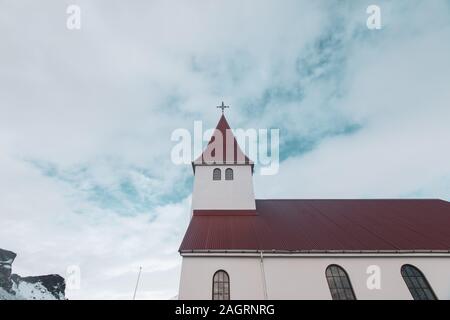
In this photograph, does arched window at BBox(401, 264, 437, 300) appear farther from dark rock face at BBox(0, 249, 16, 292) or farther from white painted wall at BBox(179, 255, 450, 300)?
dark rock face at BBox(0, 249, 16, 292)

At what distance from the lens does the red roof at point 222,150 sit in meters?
17.9

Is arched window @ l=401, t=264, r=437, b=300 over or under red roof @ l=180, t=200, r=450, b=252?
under

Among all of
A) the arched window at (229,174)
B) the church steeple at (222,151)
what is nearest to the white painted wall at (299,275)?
the arched window at (229,174)

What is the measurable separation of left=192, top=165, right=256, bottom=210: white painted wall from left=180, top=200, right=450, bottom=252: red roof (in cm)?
62

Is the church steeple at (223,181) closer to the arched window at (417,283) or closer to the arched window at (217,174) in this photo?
the arched window at (217,174)

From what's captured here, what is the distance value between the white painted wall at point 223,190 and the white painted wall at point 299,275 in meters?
5.10

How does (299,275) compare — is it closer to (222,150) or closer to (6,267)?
(222,150)

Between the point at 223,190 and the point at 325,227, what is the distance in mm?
7341

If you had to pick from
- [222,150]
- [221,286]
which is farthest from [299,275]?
[222,150]

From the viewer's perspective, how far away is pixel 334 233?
1371 centimetres

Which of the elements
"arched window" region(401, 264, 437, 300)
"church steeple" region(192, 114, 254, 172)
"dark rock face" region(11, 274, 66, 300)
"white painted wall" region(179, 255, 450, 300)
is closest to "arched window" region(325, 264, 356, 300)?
"white painted wall" region(179, 255, 450, 300)

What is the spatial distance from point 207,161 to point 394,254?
12.9m

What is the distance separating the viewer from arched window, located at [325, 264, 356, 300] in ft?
35.2
